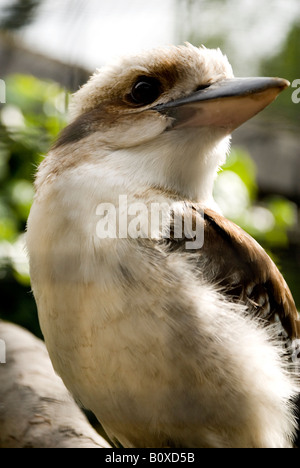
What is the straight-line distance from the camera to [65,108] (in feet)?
6.20

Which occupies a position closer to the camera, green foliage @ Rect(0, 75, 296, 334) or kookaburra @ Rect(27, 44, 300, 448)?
kookaburra @ Rect(27, 44, 300, 448)

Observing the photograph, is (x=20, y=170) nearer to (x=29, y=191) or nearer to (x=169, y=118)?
(x=29, y=191)

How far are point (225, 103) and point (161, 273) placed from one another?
1.52ft

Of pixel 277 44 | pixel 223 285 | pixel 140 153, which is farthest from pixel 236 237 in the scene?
pixel 277 44

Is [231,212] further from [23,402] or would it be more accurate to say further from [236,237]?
[23,402]

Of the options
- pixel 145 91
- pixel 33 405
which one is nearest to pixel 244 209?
pixel 145 91

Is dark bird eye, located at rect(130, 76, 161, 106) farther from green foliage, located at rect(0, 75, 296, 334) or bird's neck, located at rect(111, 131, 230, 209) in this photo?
green foliage, located at rect(0, 75, 296, 334)

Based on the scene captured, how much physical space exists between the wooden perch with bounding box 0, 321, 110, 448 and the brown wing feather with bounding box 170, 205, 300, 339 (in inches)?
20.1

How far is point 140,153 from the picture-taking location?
160 cm

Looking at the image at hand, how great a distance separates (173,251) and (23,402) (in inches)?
25.8

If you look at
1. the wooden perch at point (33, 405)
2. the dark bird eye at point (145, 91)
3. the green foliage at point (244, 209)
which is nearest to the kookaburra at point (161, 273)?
the dark bird eye at point (145, 91)

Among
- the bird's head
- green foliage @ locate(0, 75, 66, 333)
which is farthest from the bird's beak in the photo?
green foliage @ locate(0, 75, 66, 333)

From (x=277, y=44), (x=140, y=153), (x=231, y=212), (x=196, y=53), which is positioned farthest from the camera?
(x=231, y=212)

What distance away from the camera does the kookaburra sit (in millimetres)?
1365
